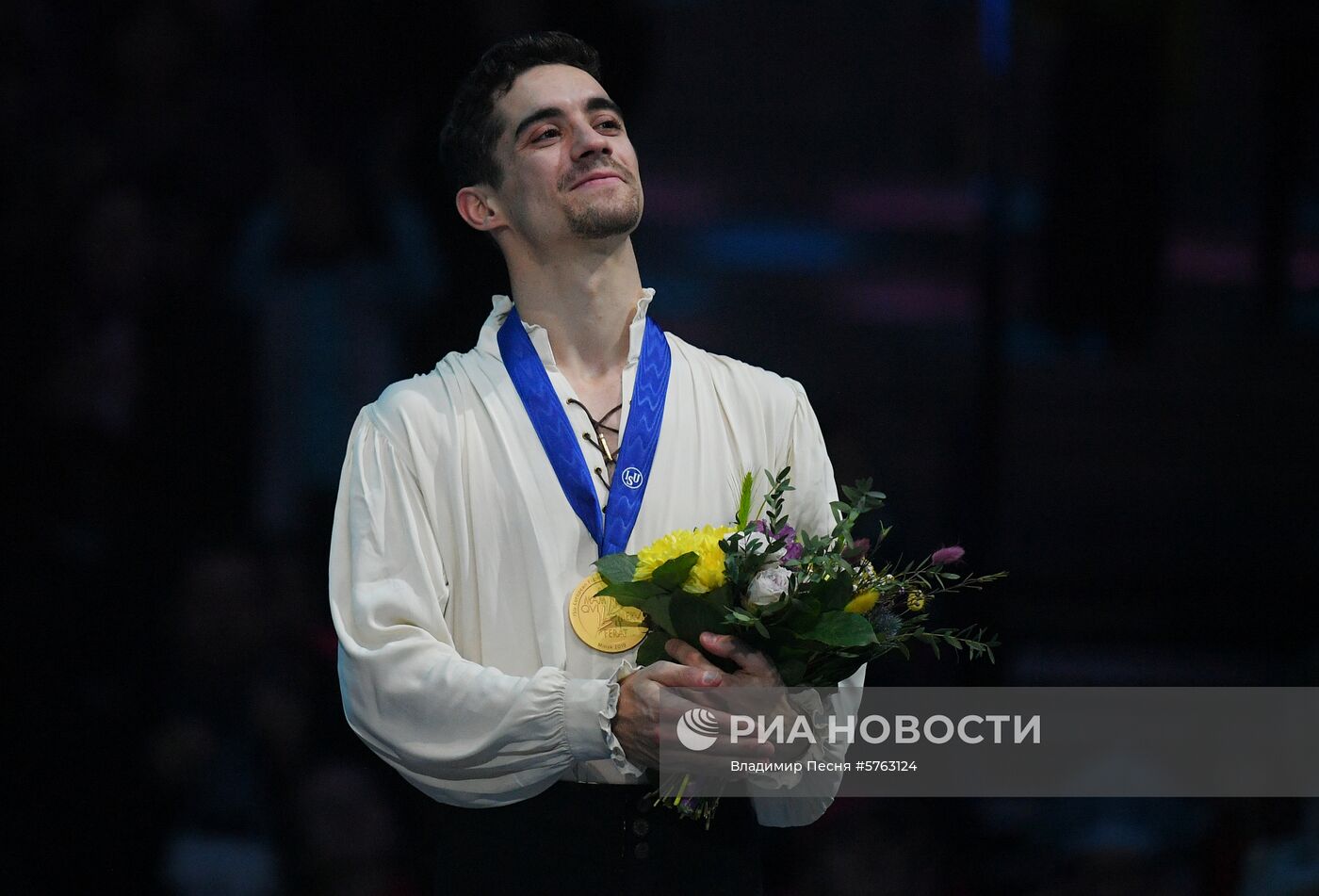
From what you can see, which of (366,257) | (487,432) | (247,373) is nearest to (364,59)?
(366,257)

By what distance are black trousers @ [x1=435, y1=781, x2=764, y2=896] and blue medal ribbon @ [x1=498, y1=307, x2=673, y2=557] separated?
43cm

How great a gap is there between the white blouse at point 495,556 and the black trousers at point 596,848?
0.06 metres

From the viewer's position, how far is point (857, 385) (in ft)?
13.2

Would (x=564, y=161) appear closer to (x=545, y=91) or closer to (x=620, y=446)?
(x=545, y=91)

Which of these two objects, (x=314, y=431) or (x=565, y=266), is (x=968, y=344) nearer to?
(x=565, y=266)

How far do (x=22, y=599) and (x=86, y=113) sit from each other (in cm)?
117

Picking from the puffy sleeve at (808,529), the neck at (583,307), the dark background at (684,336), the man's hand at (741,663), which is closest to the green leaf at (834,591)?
the man's hand at (741,663)

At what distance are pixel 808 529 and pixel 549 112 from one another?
3.05ft

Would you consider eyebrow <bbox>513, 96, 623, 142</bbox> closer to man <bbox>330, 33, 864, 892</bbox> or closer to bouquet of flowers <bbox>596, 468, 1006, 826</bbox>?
man <bbox>330, 33, 864, 892</bbox>

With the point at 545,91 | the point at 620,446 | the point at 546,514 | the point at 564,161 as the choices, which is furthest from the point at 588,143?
the point at 546,514

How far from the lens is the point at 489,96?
127 inches

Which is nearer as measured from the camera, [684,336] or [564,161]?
[564,161]

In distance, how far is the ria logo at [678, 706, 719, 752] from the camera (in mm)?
2543

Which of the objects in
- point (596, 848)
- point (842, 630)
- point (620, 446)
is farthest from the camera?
point (620, 446)
